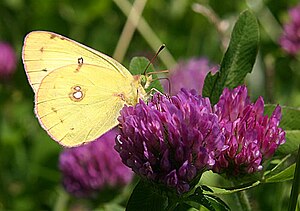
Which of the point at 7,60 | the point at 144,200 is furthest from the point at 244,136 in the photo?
the point at 7,60

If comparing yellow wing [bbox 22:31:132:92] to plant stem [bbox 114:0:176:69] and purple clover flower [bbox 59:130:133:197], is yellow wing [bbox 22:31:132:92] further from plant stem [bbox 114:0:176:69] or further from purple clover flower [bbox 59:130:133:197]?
plant stem [bbox 114:0:176:69]

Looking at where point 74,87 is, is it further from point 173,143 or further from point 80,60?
point 173,143

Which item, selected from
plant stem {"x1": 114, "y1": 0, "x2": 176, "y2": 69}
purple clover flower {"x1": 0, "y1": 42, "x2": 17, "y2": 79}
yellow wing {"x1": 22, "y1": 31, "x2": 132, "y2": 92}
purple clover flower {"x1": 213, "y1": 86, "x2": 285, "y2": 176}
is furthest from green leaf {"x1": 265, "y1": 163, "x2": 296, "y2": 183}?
purple clover flower {"x1": 0, "y1": 42, "x2": 17, "y2": 79}

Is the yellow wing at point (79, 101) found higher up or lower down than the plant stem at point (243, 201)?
higher up

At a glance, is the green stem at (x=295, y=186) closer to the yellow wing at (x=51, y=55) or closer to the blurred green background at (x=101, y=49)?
the yellow wing at (x=51, y=55)

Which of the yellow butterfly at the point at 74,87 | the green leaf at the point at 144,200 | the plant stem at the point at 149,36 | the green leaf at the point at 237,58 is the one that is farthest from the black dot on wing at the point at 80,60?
the plant stem at the point at 149,36

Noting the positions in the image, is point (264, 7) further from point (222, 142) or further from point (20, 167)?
point (222, 142)
